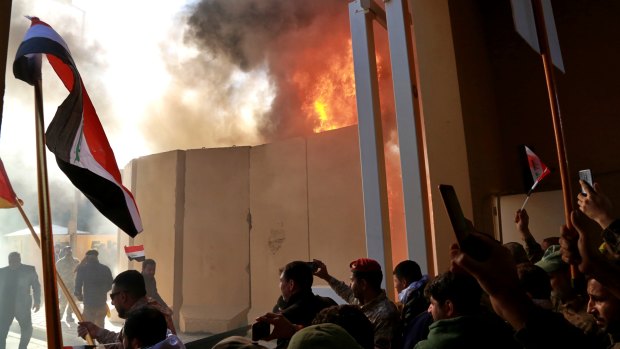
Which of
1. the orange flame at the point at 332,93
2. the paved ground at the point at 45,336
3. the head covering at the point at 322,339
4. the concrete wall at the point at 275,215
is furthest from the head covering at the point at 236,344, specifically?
the orange flame at the point at 332,93

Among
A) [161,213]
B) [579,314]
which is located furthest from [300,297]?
[161,213]

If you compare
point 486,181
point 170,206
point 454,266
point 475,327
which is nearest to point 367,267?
point 475,327

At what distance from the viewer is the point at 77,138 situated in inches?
103

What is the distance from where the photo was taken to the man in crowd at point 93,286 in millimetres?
8109

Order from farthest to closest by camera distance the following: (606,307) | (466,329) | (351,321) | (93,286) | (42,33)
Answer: (93,286), (42,33), (351,321), (606,307), (466,329)

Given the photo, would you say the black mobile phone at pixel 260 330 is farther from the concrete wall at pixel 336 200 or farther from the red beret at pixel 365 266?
the concrete wall at pixel 336 200

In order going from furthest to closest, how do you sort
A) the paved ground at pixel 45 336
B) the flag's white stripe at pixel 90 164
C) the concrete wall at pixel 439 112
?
the paved ground at pixel 45 336
the concrete wall at pixel 439 112
the flag's white stripe at pixel 90 164

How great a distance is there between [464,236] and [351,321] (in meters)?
1.01

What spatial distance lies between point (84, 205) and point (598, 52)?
77.6ft

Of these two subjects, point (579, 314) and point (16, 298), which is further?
point (16, 298)

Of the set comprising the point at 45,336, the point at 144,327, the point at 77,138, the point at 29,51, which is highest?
the point at 29,51

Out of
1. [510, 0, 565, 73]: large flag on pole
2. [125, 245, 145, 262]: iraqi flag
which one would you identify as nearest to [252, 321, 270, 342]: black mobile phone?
[510, 0, 565, 73]: large flag on pole

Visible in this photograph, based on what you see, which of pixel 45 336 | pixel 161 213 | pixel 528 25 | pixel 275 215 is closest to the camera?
pixel 528 25

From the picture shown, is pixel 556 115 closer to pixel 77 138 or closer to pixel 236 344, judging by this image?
pixel 236 344
